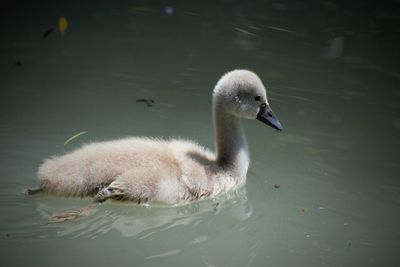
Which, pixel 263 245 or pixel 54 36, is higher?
pixel 54 36

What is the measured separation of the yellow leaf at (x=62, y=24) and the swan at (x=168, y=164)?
11.3 ft

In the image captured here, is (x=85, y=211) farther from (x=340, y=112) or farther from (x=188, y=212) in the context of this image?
(x=340, y=112)

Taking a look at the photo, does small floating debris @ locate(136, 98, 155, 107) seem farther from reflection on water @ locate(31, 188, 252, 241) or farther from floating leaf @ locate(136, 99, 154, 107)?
reflection on water @ locate(31, 188, 252, 241)

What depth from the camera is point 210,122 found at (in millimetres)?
5777

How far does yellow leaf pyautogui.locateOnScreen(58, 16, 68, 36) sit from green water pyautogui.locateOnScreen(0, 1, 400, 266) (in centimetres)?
10

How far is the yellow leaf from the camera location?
755 centimetres

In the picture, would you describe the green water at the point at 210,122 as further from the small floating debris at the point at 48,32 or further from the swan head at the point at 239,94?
the swan head at the point at 239,94

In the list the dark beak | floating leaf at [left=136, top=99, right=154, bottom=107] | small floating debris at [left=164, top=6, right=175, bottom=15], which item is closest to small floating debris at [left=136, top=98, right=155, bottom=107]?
floating leaf at [left=136, top=99, right=154, bottom=107]

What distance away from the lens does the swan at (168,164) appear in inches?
160

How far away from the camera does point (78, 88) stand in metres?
6.19

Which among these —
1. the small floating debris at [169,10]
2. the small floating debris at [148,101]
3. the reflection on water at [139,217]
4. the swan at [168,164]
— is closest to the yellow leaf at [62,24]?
the small floating debris at [169,10]

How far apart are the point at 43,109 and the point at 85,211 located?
1.94m

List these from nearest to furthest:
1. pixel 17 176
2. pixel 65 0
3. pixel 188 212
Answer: pixel 188 212 → pixel 17 176 → pixel 65 0

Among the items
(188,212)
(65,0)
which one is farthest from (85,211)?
(65,0)
